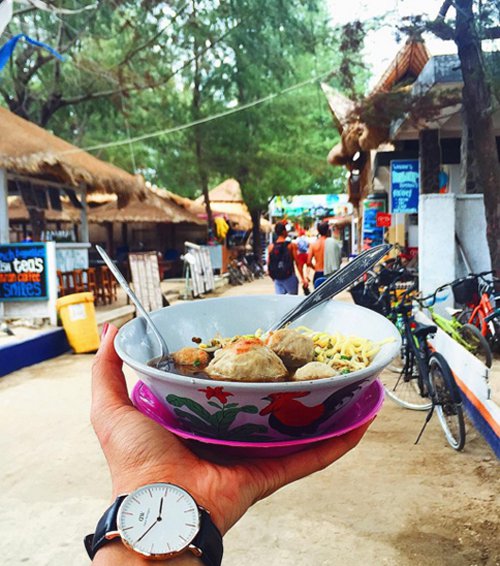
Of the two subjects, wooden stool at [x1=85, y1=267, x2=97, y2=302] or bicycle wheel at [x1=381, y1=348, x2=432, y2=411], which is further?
wooden stool at [x1=85, y1=267, x2=97, y2=302]

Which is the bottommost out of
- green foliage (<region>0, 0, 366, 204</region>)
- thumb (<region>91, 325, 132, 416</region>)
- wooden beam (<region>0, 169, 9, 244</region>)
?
thumb (<region>91, 325, 132, 416</region>)

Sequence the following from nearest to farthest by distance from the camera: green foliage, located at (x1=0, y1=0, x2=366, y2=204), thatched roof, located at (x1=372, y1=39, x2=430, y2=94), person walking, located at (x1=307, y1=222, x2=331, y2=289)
Result: person walking, located at (x1=307, y1=222, x2=331, y2=289) → thatched roof, located at (x1=372, y1=39, x2=430, y2=94) → green foliage, located at (x1=0, y1=0, x2=366, y2=204)

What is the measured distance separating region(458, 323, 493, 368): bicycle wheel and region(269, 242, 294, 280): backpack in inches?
114

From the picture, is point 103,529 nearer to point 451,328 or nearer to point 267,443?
point 267,443

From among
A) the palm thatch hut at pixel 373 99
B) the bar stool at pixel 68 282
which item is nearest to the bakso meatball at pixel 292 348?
the palm thatch hut at pixel 373 99

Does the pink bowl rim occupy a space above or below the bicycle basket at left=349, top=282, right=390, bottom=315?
above

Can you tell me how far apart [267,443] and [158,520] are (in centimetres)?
27

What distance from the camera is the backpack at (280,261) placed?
25.6ft

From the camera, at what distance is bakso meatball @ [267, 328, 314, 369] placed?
51.6 inches

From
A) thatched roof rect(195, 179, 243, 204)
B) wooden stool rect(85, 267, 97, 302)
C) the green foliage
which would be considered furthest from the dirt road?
thatched roof rect(195, 179, 243, 204)

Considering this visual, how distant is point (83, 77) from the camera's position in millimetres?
13930

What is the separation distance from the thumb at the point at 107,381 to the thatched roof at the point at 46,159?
8.00 metres

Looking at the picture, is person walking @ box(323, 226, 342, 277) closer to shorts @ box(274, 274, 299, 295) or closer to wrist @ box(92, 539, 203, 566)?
shorts @ box(274, 274, 299, 295)

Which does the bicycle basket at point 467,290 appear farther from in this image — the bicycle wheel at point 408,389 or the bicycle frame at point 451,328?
the bicycle wheel at point 408,389
